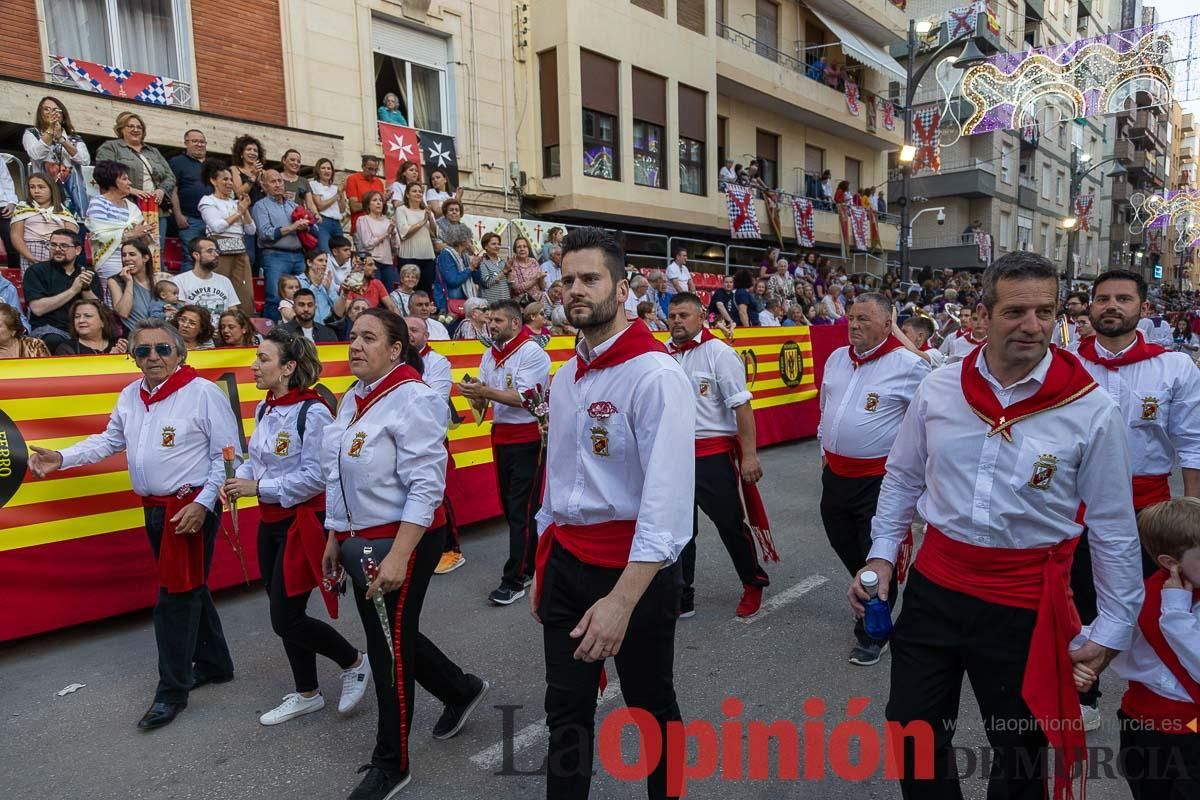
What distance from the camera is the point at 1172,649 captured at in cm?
233

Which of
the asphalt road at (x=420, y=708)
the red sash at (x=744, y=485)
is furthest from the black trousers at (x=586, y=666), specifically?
the red sash at (x=744, y=485)

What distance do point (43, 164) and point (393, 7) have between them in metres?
7.43

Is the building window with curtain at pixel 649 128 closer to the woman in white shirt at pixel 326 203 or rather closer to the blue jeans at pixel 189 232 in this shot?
the woman in white shirt at pixel 326 203

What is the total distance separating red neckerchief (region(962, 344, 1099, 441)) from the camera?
2.31 meters

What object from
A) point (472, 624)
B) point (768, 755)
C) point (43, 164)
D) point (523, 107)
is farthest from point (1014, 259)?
point (523, 107)

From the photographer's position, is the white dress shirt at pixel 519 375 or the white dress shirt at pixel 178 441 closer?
the white dress shirt at pixel 178 441

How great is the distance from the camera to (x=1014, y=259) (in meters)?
2.41

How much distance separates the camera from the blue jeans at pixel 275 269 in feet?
28.3

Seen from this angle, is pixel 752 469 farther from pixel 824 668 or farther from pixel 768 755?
pixel 768 755

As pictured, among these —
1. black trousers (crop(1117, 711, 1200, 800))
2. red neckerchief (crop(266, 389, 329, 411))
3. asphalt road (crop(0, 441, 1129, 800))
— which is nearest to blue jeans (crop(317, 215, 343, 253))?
asphalt road (crop(0, 441, 1129, 800))

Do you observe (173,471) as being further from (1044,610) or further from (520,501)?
(1044,610)

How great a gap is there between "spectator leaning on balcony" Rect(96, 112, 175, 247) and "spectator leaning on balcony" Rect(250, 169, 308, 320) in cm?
94

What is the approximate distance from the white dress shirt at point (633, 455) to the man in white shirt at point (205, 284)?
5.96 m

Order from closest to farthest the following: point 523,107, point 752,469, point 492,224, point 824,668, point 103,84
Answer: point 824,668
point 752,469
point 103,84
point 492,224
point 523,107
